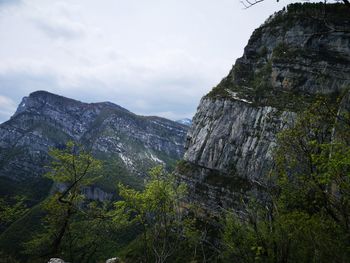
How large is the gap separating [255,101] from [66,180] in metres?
105

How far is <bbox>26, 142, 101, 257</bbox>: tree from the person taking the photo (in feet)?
121

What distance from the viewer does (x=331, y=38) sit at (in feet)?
441

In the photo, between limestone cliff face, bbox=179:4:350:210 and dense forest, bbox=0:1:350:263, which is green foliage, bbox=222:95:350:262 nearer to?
dense forest, bbox=0:1:350:263

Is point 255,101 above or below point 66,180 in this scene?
above

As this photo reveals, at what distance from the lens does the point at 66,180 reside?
39375 millimetres

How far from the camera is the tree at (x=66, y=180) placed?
37.0 metres

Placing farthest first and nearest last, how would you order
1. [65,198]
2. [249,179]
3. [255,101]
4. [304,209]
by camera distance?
[255,101] → [249,179] → [65,198] → [304,209]

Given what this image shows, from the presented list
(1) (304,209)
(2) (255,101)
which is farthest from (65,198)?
(2) (255,101)

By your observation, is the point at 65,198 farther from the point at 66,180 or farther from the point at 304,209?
the point at 304,209

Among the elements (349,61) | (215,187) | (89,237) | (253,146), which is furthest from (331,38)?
(89,237)

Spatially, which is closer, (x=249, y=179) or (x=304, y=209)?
(x=304, y=209)

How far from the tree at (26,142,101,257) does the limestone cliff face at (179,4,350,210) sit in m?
82.9

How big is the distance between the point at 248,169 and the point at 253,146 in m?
9.14

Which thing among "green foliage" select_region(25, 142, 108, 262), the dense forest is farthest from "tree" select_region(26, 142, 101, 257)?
the dense forest
